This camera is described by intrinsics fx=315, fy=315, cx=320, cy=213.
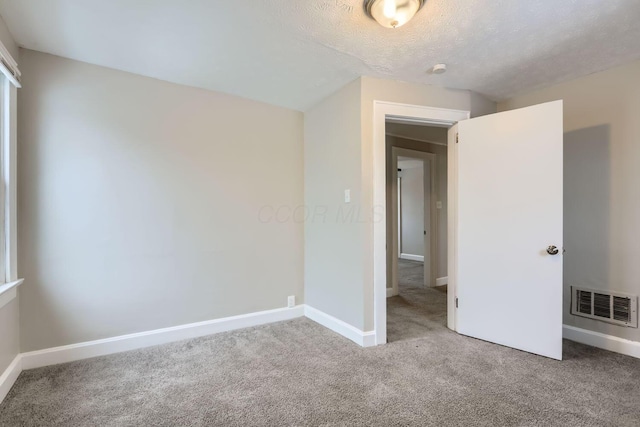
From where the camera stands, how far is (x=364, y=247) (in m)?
2.61

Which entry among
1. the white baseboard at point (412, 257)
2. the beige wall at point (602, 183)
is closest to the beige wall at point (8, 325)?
the beige wall at point (602, 183)

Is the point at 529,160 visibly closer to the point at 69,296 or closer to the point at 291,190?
the point at 291,190

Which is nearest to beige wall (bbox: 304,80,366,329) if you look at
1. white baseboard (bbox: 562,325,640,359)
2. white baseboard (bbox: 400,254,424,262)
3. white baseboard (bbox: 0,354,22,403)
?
white baseboard (bbox: 562,325,640,359)

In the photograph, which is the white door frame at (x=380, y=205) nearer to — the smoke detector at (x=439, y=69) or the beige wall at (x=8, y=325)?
the smoke detector at (x=439, y=69)

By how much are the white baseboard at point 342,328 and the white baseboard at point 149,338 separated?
0.18 meters

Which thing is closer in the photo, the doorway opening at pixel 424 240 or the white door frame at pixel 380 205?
the white door frame at pixel 380 205

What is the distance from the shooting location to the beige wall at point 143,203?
226cm

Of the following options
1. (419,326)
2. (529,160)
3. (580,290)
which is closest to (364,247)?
(419,326)

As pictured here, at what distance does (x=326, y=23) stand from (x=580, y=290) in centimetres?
294

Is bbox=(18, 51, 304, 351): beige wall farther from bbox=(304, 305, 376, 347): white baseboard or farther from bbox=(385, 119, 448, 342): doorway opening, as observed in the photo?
bbox=(385, 119, 448, 342): doorway opening

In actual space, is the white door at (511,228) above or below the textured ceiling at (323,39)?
below

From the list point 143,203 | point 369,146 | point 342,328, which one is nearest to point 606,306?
point 342,328

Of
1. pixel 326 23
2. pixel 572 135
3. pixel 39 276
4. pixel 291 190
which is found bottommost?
pixel 39 276

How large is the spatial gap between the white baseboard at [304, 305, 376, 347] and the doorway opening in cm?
33
